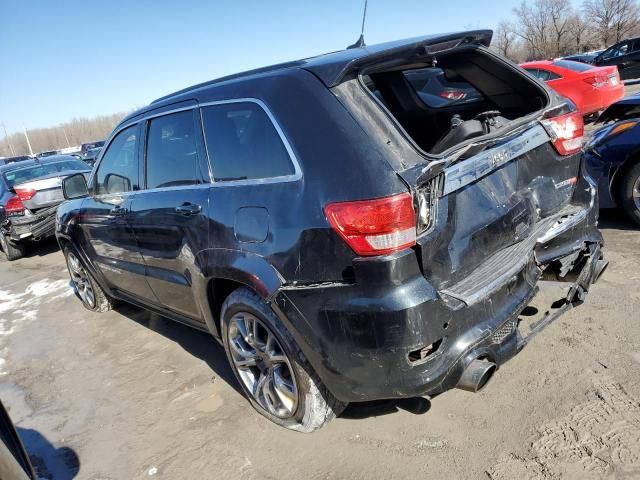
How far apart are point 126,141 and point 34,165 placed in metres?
7.68

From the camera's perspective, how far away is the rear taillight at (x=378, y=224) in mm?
2123

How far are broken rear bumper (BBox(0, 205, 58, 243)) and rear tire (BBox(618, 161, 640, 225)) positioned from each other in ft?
28.4

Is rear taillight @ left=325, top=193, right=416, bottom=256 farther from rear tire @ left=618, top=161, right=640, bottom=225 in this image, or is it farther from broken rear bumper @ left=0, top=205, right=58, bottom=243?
broken rear bumper @ left=0, top=205, right=58, bottom=243

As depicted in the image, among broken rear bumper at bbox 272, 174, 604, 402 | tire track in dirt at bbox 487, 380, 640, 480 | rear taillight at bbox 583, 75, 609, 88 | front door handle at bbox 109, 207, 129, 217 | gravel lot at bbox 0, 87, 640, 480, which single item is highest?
front door handle at bbox 109, 207, 129, 217

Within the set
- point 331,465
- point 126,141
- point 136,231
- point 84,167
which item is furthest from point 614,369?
point 84,167

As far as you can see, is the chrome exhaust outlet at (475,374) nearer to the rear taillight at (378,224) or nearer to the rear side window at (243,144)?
the rear taillight at (378,224)

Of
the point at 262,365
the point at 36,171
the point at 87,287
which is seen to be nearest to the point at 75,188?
the point at 87,287

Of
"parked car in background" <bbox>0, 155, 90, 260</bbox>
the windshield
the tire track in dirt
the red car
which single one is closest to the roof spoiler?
the tire track in dirt

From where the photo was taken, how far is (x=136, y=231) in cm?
368

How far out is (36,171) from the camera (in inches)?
392

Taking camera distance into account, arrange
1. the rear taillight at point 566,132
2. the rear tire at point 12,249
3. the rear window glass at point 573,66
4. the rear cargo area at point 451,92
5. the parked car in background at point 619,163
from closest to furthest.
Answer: the rear taillight at point 566,132, the rear cargo area at point 451,92, the parked car in background at point 619,163, the rear tire at point 12,249, the rear window glass at point 573,66

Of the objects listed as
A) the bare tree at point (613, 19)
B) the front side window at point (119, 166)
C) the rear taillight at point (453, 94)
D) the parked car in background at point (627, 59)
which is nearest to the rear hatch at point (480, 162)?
the rear taillight at point (453, 94)

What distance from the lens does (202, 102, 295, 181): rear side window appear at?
8.19ft

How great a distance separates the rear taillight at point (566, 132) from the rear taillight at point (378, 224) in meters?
1.30
